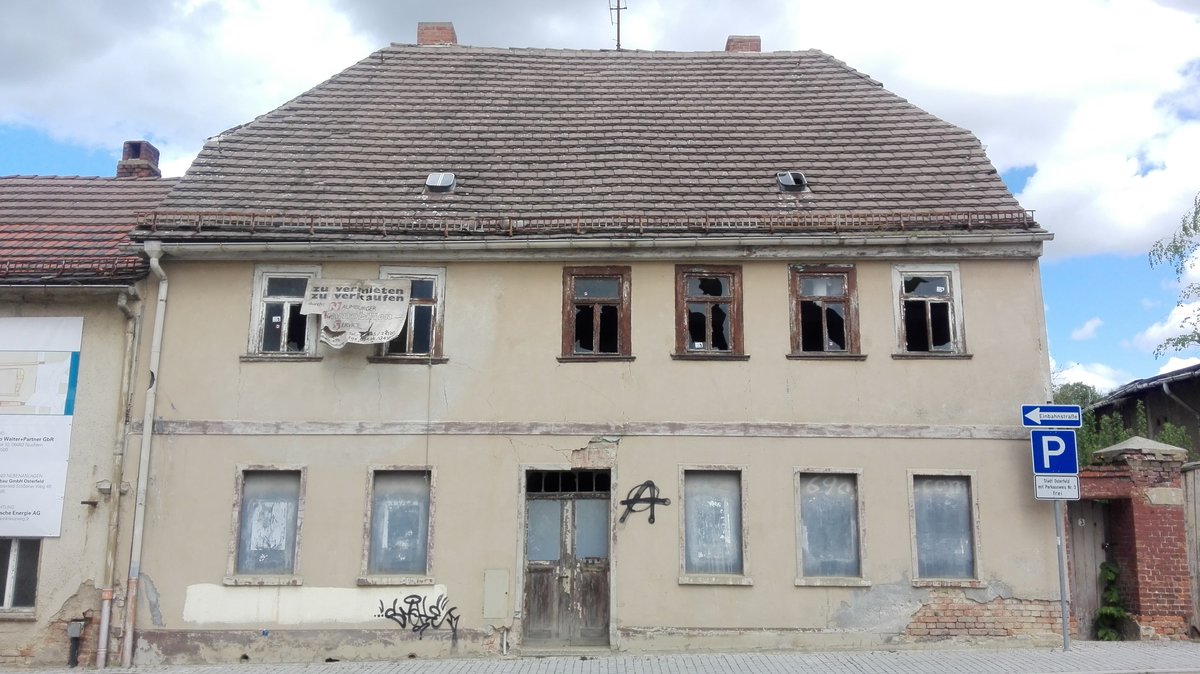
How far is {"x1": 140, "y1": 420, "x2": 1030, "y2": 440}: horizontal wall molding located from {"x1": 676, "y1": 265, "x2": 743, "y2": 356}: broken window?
3.37 feet

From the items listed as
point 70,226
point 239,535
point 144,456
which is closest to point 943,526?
point 239,535

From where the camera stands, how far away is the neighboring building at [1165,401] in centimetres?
1638

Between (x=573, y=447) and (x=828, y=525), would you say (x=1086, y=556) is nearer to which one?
(x=828, y=525)

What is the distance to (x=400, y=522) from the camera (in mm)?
11477

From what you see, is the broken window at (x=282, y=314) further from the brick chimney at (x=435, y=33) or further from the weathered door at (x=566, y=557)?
the brick chimney at (x=435, y=33)

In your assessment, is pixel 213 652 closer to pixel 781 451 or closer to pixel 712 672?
pixel 712 672

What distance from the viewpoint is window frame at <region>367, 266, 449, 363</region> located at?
11773 mm

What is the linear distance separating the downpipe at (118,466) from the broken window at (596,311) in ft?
18.6

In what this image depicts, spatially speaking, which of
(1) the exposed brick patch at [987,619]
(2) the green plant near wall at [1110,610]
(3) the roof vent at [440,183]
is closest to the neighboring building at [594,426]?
(1) the exposed brick patch at [987,619]

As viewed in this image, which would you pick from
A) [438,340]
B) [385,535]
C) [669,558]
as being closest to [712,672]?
[669,558]

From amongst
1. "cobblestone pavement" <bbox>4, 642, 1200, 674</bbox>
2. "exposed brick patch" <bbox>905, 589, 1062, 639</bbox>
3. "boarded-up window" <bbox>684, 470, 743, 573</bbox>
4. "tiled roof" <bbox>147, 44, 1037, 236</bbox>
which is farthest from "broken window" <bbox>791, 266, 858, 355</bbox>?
"cobblestone pavement" <bbox>4, 642, 1200, 674</bbox>

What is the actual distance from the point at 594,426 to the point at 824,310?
3416mm

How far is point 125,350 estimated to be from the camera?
464 inches

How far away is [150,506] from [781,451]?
8.04 m
